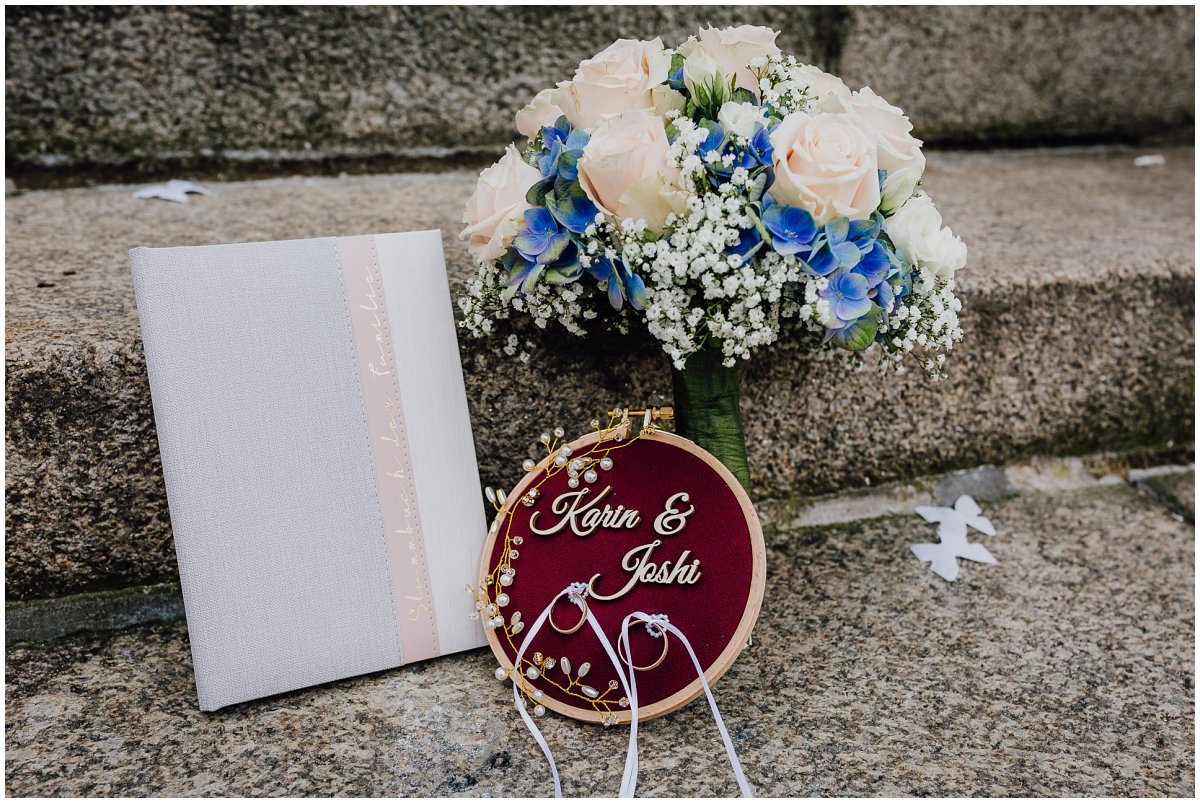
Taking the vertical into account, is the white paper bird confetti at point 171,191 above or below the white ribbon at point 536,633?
above

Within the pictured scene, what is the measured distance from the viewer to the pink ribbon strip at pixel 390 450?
3.55 ft

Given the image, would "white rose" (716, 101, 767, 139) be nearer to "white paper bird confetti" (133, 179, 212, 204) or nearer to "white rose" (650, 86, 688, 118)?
"white rose" (650, 86, 688, 118)

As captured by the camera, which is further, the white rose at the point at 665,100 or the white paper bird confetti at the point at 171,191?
the white paper bird confetti at the point at 171,191

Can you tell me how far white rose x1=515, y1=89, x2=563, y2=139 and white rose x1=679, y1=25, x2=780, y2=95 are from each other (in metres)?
0.17

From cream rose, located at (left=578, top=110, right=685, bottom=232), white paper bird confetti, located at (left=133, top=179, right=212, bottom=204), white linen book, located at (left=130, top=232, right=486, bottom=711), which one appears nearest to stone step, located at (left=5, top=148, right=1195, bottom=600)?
white paper bird confetti, located at (left=133, top=179, right=212, bottom=204)

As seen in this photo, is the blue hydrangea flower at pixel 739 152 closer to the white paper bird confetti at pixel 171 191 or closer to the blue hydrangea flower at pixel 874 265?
the blue hydrangea flower at pixel 874 265

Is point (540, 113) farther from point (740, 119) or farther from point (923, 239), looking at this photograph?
point (923, 239)

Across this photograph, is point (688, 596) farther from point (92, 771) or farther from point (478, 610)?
point (92, 771)

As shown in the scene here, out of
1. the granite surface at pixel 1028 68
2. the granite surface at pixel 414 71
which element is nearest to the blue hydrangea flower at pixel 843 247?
the granite surface at pixel 414 71

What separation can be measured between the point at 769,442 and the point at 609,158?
0.66m

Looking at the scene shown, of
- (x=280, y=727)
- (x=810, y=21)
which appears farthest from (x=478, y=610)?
(x=810, y=21)

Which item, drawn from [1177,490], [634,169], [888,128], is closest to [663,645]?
[634,169]

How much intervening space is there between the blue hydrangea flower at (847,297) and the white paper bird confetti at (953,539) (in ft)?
1.98

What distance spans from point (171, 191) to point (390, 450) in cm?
97
